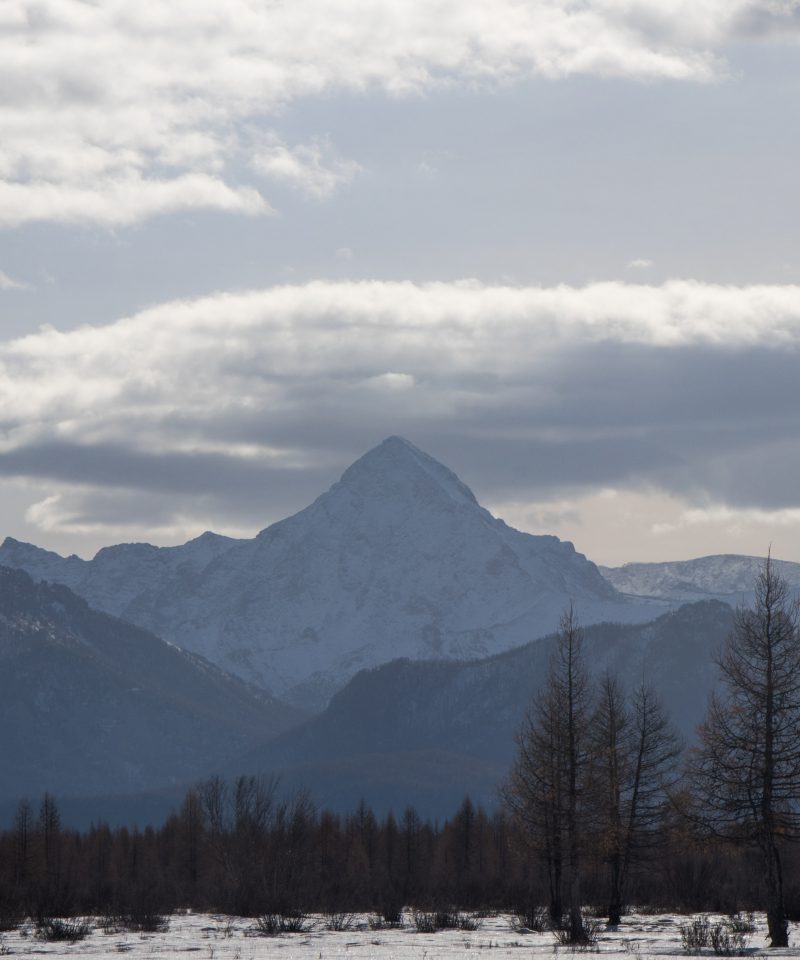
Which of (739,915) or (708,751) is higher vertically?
(708,751)

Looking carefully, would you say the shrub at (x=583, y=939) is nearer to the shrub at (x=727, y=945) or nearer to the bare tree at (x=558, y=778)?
the bare tree at (x=558, y=778)

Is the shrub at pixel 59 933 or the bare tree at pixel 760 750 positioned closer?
the bare tree at pixel 760 750

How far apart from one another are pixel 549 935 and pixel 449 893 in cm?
3966

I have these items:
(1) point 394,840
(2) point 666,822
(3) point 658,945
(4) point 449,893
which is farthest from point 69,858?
(3) point 658,945

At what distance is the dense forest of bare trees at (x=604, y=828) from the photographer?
52750 mm

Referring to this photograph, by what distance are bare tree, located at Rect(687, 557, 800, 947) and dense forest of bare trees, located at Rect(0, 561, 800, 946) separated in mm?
75

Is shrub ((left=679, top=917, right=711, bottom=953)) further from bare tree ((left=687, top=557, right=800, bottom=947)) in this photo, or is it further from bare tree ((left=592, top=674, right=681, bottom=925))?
bare tree ((left=592, top=674, right=681, bottom=925))

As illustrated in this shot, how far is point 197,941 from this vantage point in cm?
5675

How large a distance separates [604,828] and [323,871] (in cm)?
6769

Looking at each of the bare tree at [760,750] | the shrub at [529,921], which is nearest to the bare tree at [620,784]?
the shrub at [529,921]

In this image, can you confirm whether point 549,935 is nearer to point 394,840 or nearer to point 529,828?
point 529,828

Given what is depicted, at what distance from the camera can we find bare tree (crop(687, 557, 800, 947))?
168 feet

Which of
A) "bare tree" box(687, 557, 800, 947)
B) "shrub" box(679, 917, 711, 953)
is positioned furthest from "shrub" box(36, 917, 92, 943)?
"bare tree" box(687, 557, 800, 947)

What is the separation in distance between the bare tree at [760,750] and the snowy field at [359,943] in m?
3.62
